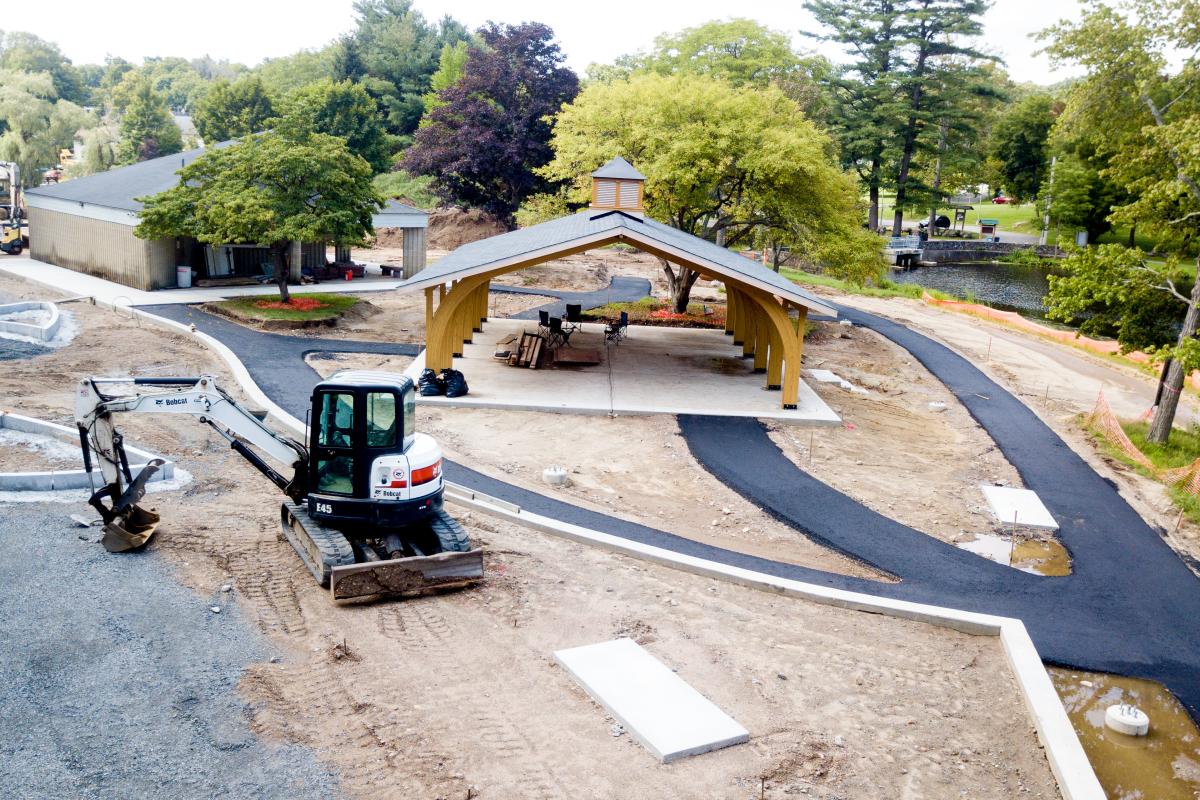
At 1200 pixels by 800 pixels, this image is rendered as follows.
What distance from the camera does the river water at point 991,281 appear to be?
163 ft

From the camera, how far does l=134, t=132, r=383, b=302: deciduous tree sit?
27141mm

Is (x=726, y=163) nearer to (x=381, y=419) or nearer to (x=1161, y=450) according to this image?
(x=1161, y=450)

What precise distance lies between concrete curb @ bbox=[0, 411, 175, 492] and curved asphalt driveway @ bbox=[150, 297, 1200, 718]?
4.23m

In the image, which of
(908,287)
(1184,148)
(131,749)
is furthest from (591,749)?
(908,287)

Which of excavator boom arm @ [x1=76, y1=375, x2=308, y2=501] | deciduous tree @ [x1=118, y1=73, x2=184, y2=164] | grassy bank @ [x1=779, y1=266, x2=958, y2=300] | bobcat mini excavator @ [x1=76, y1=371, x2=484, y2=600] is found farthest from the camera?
deciduous tree @ [x1=118, y1=73, x2=184, y2=164]

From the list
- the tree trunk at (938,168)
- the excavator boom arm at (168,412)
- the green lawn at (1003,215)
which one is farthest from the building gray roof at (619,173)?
the green lawn at (1003,215)

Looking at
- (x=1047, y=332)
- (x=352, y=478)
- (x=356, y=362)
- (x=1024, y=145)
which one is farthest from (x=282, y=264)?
(x=1024, y=145)

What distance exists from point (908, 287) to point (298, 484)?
4110 cm

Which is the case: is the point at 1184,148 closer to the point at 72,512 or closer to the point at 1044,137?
the point at 72,512

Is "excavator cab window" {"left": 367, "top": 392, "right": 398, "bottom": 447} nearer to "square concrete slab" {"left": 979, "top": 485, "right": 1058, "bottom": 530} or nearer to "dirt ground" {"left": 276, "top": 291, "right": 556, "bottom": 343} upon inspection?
"square concrete slab" {"left": 979, "top": 485, "right": 1058, "bottom": 530}

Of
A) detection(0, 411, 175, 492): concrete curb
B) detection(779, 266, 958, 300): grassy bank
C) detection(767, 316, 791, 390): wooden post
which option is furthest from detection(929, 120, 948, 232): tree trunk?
detection(0, 411, 175, 492): concrete curb

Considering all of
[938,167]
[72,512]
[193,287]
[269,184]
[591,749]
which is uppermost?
[938,167]

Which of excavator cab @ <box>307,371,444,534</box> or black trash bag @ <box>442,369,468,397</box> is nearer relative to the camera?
excavator cab @ <box>307,371,444,534</box>

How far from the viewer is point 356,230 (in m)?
28.6
